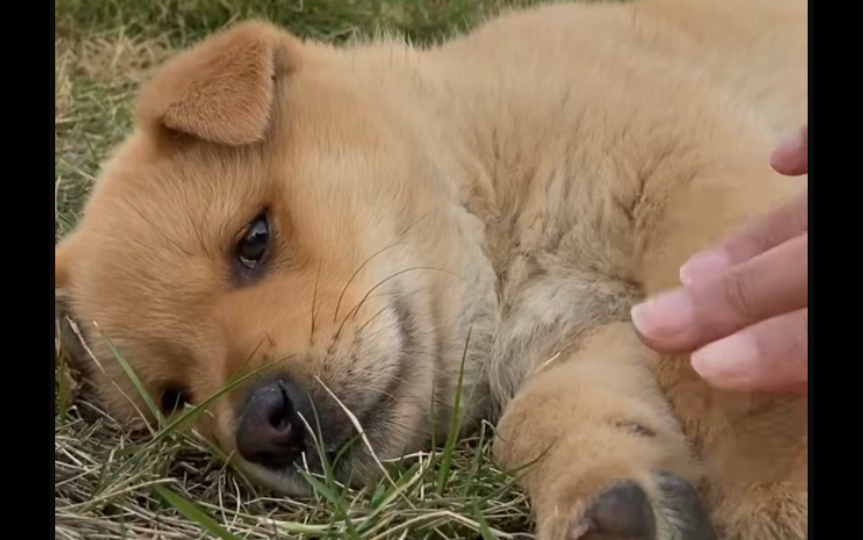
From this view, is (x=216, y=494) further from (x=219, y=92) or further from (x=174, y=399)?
(x=219, y=92)

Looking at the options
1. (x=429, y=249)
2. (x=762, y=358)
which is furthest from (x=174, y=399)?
(x=762, y=358)

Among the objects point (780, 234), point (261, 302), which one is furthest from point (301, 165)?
point (780, 234)

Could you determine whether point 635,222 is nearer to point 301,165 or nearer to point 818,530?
point 301,165

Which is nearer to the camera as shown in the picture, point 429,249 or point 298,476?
point 298,476

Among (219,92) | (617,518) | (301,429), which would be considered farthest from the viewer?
(219,92)

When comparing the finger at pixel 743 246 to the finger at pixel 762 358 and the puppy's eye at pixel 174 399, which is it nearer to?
the finger at pixel 762 358

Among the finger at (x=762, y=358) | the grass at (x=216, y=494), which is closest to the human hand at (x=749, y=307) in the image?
the finger at (x=762, y=358)
